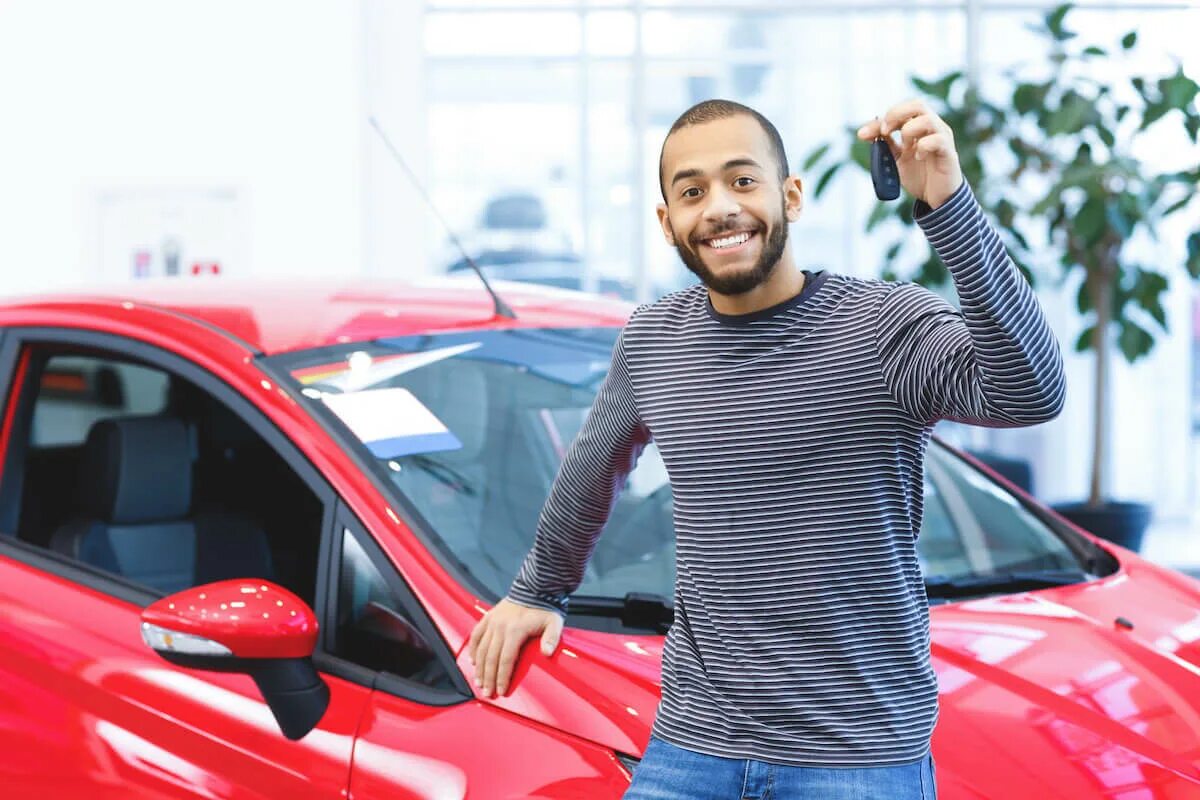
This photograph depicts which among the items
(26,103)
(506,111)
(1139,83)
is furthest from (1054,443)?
(26,103)

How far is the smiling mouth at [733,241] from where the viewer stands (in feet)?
4.77

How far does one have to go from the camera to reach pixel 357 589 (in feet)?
6.25

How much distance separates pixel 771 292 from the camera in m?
1.48

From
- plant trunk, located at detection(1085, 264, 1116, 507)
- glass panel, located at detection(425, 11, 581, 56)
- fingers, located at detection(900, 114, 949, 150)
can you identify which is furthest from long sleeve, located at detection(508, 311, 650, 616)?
glass panel, located at detection(425, 11, 581, 56)

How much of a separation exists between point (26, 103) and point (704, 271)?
7.92m

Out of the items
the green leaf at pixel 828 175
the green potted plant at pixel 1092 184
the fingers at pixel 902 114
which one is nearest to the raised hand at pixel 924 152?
the fingers at pixel 902 114

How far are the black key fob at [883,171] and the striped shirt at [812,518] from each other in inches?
5.0

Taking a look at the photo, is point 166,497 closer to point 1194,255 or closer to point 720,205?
point 720,205

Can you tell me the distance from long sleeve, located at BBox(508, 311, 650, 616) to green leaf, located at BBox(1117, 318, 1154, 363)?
5.52 meters

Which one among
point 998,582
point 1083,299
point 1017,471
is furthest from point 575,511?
point 1083,299

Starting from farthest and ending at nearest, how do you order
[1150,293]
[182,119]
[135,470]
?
[182,119], [1150,293], [135,470]

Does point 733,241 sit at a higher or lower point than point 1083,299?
higher

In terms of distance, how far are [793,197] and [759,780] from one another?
0.58 m

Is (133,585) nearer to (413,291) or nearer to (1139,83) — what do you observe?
(413,291)
